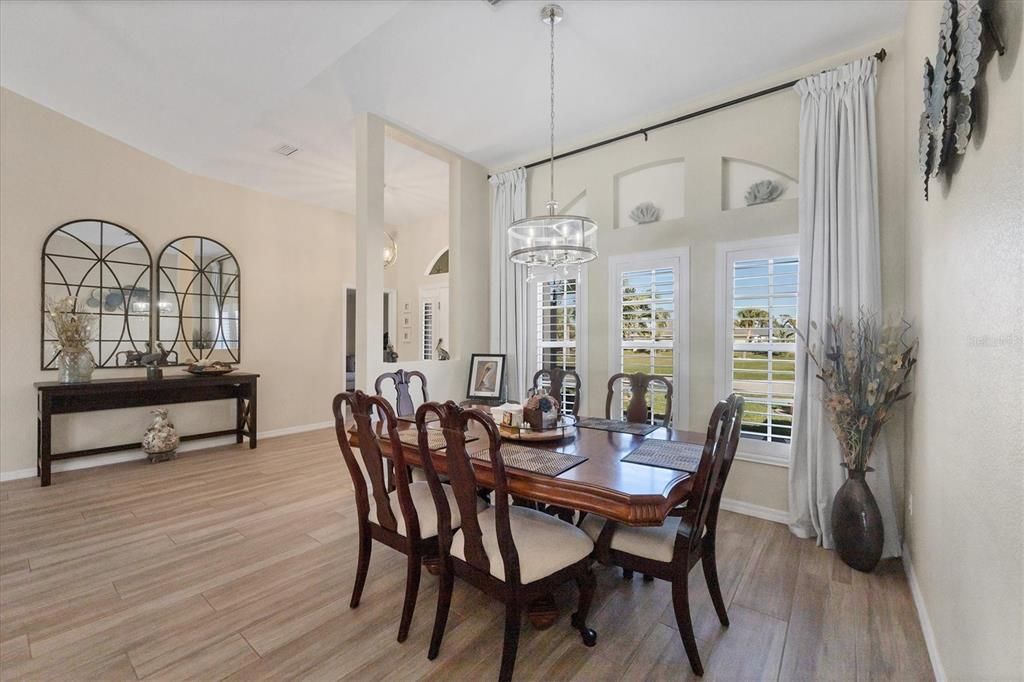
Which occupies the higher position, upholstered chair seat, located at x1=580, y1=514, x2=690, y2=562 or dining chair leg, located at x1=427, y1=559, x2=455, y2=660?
upholstered chair seat, located at x1=580, y1=514, x2=690, y2=562

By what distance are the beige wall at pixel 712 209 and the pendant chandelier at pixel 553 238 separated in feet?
4.31

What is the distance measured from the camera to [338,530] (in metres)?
3.01

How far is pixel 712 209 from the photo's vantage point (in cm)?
348

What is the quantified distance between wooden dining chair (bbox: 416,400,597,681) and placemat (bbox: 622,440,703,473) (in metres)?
0.43

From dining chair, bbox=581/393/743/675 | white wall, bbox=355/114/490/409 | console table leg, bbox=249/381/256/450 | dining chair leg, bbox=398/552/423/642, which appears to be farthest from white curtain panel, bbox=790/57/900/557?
console table leg, bbox=249/381/256/450

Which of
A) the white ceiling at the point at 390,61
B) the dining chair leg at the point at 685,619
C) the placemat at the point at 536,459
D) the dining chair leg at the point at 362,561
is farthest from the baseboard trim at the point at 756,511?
the white ceiling at the point at 390,61

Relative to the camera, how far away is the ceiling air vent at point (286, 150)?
4.40 metres

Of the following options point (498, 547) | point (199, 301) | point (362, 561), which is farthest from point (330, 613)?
point (199, 301)

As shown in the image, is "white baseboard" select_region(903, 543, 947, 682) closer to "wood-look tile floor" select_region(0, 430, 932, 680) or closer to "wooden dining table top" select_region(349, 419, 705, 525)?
"wood-look tile floor" select_region(0, 430, 932, 680)

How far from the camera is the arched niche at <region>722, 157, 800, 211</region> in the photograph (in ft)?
10.6

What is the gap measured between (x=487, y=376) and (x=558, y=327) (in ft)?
3.06

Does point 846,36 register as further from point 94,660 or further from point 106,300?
point 106,300

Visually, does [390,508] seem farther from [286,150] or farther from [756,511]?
[286,150]

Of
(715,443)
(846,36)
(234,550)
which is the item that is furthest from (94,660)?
(846,36)
